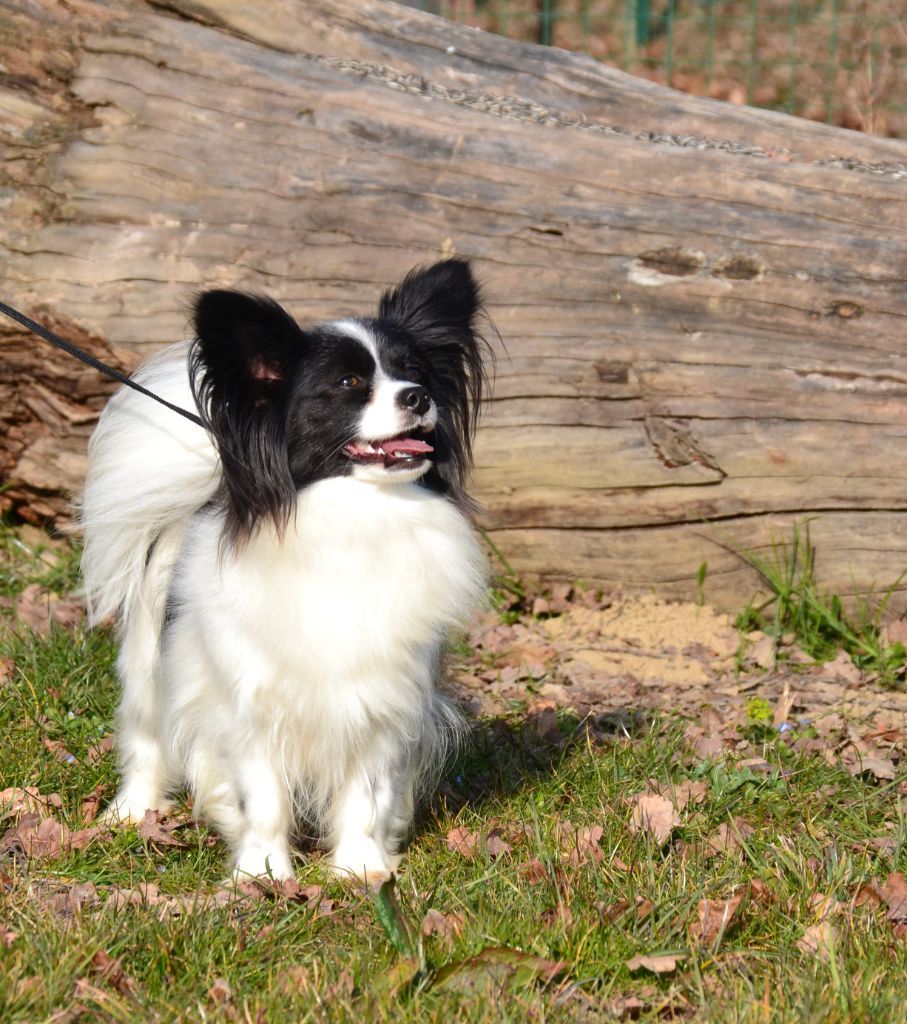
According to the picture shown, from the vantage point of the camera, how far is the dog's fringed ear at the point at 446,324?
3.60 m

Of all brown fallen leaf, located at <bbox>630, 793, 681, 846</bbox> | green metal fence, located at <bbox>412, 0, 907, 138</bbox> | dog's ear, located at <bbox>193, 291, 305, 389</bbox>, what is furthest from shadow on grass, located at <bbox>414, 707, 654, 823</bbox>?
green metal fence, located at <bbox>412, 0, 907, 138</bbox>

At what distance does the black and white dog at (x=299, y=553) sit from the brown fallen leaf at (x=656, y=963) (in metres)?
0.88

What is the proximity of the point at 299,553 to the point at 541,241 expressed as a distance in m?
2.17

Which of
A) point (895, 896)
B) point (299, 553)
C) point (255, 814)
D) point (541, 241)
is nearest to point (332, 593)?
point (299, 553)

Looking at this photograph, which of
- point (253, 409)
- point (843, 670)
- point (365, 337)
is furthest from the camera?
point (843, 670)

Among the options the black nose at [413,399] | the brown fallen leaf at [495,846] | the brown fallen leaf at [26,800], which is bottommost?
the brown fallen leaf at [26,800]

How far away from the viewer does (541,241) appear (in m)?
5.03

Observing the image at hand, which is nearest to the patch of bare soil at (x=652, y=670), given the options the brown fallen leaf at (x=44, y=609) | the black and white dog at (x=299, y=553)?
the black and white dog at (x=299, y=553)

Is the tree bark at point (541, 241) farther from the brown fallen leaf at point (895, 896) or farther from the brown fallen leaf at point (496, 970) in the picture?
the brown fallen leaf at point (496, 970)

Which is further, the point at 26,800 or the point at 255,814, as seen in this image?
the point at 26,800

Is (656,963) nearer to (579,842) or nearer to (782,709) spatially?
(579,842)

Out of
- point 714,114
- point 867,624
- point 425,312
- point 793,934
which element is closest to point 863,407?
point 867,624

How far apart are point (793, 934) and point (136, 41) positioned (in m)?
4.08

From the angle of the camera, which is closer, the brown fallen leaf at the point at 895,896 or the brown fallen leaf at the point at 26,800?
the brown fallen leaf at the point at 895,896
